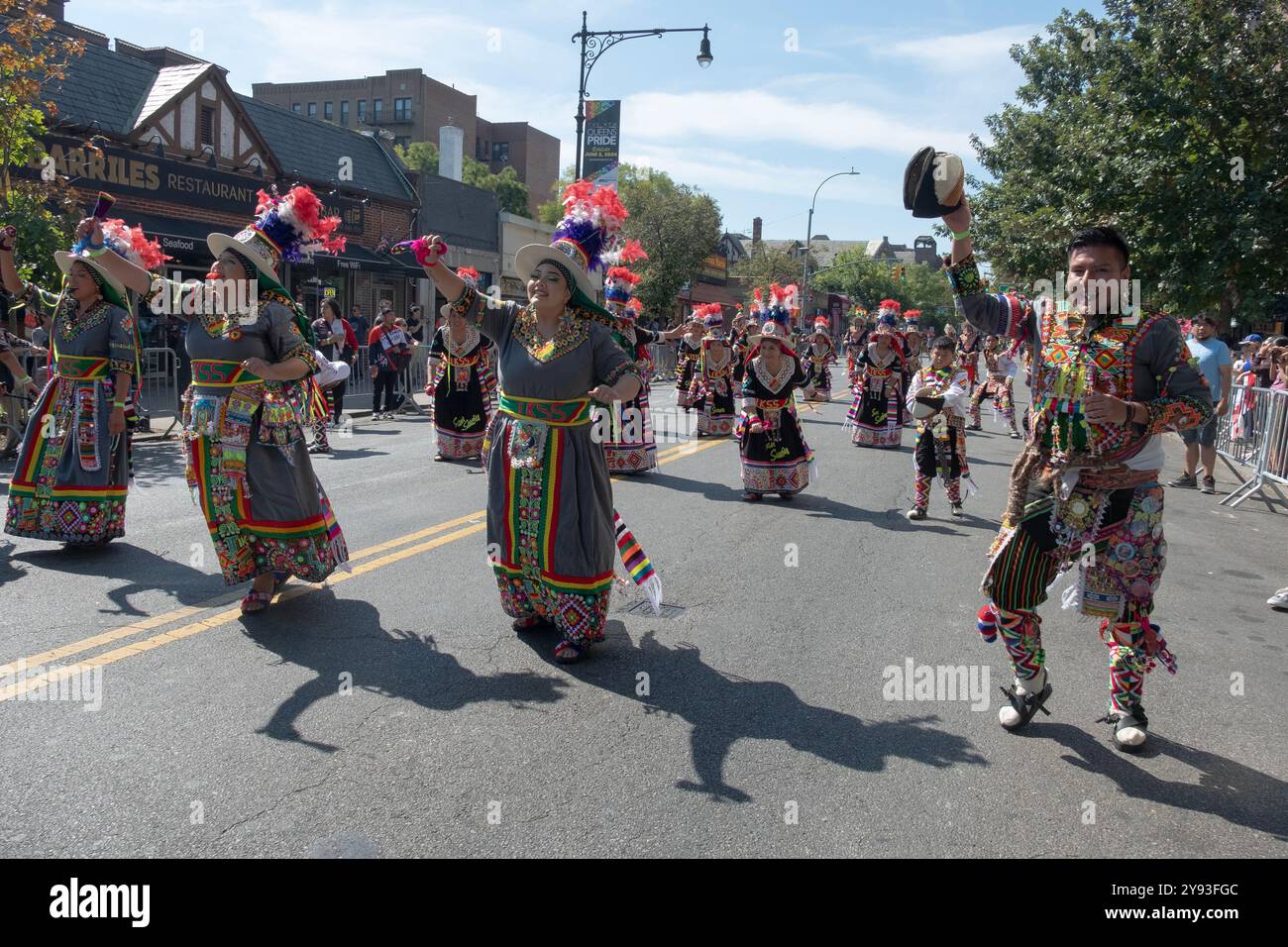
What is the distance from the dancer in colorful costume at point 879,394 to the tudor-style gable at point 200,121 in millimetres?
16540

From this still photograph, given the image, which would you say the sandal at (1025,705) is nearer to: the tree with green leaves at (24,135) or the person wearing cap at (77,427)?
the person wearing cap at (77,427)

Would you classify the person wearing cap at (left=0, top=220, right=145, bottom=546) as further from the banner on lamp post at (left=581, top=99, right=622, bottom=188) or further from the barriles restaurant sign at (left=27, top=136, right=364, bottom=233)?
the banner on lamp post at (left=581, top=99, right=622, bottom=188)

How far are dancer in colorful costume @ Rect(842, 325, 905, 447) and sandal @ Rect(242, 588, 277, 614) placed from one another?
10.7 m

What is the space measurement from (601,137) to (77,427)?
16.6 m

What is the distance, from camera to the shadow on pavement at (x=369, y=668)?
4.37 meters

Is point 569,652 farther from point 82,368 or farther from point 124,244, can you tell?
point 82,368

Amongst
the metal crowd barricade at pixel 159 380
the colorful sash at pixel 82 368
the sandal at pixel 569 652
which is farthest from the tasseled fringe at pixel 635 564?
the metal crowd barricade at pixel 159 380

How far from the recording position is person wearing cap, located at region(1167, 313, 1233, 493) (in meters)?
11.2

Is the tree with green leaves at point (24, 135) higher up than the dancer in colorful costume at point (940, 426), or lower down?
higher up

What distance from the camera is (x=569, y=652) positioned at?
16.3 feet

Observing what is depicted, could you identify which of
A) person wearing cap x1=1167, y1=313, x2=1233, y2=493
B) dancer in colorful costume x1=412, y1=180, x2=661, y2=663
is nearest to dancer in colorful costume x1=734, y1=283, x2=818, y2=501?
person wearing cap x1=1167, y1=313, x2=1233, y2=493

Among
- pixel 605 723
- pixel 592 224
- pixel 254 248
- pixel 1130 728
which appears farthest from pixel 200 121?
pixel 1130 728

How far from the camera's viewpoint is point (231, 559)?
18.1ft

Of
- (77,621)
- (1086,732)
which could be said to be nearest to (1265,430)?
(1086,732)
